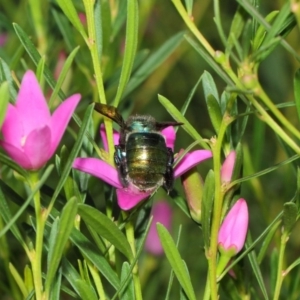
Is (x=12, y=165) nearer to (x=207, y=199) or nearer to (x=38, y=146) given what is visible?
(x=38, y=146)

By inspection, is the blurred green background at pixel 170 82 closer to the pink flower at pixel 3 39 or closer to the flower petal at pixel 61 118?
the pink flower at pixel 3 39

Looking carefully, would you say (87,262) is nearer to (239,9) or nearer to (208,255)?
(208,255)

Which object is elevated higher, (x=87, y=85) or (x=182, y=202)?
(x=87, y=85)

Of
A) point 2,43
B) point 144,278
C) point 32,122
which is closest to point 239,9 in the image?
point 32,122

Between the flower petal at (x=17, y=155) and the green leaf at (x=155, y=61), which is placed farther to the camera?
the green leaf at (x=155, y=61)

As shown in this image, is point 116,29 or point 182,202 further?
point 116,29

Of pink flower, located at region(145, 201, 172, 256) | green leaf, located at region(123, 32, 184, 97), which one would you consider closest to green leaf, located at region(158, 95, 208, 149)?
green leaf, located at region(123, 32, 184, 97)

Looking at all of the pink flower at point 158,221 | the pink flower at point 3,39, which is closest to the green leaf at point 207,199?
the pink flower at point 158,221

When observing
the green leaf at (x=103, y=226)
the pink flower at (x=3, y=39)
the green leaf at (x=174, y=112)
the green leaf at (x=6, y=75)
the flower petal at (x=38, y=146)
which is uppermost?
the pink flower at (x=3, y=39)
